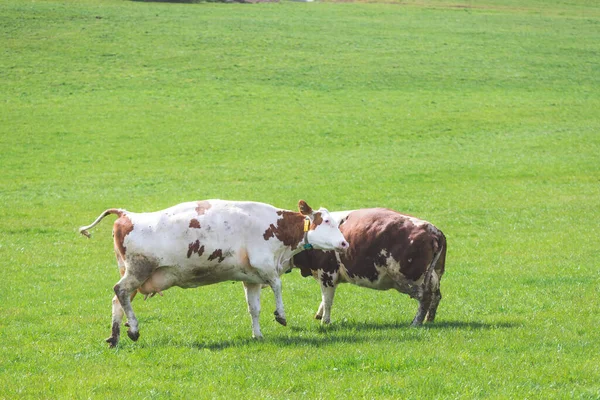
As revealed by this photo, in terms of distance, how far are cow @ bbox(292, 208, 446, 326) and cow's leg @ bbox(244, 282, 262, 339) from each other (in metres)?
1.36

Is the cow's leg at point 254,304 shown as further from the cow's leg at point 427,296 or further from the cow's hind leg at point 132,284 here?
the cow's leg at point 427,296

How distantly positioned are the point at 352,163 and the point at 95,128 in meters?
13.9

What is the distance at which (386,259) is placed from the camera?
1347cm

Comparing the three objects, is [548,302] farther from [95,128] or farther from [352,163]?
[95,128]

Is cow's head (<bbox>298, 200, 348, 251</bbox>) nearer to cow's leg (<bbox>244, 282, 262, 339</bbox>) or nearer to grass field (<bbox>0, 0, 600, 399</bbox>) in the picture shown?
cow's leg (<bbox>244, 282, 262, 339</bbox>)

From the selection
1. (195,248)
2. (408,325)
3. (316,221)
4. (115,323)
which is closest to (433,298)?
(408,325)

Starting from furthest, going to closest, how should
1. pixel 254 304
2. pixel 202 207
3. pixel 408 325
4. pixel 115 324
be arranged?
pixel 408 325 → pixel 202 207 → pixel 254 304 → pixel 115 324

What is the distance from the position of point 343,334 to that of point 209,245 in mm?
2342

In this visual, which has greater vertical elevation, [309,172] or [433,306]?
[433,306]

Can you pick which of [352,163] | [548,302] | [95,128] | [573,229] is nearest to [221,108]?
[95,128]

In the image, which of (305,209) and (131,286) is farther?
(305,209)

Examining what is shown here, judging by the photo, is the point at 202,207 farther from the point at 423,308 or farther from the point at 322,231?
the point at 423,308

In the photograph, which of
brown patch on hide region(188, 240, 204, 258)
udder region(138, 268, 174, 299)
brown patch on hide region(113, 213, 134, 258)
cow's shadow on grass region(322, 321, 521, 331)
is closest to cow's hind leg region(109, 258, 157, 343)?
udder region(138, 268, 174, 299)

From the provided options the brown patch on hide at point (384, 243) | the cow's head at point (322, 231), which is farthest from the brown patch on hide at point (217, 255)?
the brown patch on hide at point (384, 243)
